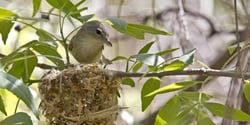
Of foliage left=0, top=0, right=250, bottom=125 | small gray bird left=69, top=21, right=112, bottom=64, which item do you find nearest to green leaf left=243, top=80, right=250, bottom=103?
foliage left=0, top=0, right=250, bottom=125

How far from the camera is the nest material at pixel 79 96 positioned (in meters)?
2.18

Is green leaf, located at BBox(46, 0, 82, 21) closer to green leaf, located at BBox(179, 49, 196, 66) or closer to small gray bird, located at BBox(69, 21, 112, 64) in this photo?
green leaf, located at BBox(179, 49, 196, 66)

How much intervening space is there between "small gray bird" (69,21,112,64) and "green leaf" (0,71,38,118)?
1125 millimetres

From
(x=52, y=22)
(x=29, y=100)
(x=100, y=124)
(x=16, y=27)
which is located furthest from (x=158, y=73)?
(x=52, y=22)

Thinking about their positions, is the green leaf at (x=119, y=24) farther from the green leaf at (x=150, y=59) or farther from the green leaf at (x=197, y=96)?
the green leaf at (x=197, y=96)

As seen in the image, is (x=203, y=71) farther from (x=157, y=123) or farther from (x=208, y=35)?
(x=208, y=35)

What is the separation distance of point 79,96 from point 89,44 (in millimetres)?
736

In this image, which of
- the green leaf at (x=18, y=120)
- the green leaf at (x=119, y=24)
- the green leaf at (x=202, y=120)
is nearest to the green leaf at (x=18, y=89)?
the green leaf at (x=18, y=120)

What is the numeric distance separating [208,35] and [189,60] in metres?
1.75

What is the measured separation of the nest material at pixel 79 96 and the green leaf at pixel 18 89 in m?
0.46

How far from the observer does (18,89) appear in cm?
171

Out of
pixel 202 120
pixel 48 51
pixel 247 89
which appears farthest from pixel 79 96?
pixel 247 89

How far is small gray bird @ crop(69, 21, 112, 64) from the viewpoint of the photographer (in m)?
2.86

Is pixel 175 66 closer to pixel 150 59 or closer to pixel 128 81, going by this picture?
pixel 150 59
